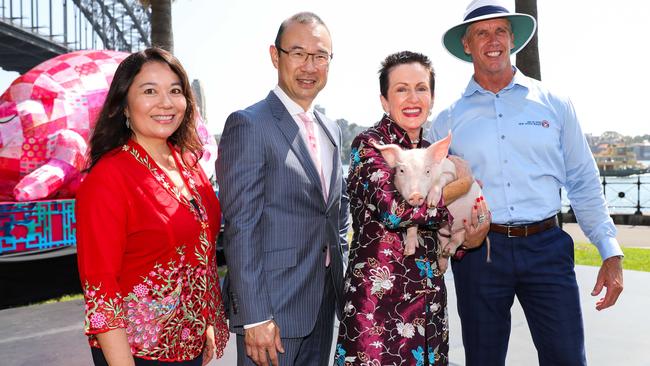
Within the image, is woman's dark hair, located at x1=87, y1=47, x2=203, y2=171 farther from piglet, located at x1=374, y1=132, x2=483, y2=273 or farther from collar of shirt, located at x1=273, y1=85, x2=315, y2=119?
piglet, located at x1=374, y1=132, x2=483, y2=273

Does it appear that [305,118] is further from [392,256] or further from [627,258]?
[627,258]

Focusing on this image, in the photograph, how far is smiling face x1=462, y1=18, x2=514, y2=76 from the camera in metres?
3.18

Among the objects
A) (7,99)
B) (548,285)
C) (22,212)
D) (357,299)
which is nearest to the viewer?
(357,299)

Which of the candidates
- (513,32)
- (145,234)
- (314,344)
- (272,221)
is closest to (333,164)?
(272,221)

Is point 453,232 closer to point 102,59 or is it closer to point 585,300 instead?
point 585,300

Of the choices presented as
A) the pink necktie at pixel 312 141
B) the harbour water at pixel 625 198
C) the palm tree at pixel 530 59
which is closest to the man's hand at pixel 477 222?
the pink necktie at pixel 312 141

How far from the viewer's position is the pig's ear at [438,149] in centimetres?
255

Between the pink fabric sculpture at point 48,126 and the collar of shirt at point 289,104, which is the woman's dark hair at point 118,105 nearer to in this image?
the collar of shirt at point 289,104

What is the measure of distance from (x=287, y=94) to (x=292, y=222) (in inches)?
26.0

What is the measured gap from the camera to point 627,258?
9.38 meters

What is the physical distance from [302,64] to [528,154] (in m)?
1.39

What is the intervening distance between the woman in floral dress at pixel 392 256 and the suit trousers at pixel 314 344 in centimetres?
20

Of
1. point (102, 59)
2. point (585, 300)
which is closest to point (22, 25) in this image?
point (102, 59)

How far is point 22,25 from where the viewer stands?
4112cm
